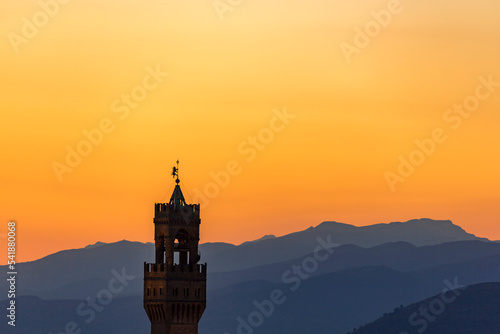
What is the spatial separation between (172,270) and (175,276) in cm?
65

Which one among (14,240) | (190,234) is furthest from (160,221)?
(14,240)

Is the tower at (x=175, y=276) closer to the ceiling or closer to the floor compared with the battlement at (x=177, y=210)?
closer to the floor

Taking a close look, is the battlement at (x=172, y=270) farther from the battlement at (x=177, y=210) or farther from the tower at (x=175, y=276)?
the battlement at (x=177, y=210)

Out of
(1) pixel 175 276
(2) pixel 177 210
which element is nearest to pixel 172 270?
(1) pixel 175 276

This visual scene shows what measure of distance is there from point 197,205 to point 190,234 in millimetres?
2914

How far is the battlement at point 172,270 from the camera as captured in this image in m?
140

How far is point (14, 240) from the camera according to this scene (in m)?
158

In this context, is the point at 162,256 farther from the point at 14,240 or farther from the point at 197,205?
the point at 14,240

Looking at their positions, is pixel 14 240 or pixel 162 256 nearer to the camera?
pixel 162 256

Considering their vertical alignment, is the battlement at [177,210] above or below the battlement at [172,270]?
above

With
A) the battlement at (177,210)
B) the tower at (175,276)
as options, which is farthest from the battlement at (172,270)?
the battlement at (177,210)

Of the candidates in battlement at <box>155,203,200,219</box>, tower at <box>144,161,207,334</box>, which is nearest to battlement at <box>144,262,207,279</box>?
tower at <box>144,161,207,334</box>

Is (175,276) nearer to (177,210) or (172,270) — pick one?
(172,270)

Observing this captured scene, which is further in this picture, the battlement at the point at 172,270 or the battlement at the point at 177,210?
the battlement at the point at 177,210
